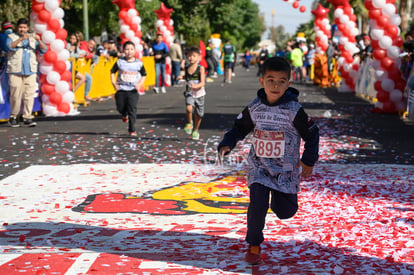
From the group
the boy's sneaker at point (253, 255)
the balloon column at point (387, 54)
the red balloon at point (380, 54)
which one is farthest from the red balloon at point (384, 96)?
the boy's sneaker at point (253, 255)

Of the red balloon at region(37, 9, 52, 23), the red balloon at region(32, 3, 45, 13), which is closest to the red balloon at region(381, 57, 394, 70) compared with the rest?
the red balloon at region(37, 9, 52, 23)

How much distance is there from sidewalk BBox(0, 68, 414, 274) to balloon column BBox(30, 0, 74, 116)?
3850 millimetres

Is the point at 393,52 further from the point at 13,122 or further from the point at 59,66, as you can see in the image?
the point at 13,122

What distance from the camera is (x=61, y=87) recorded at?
16203 mm

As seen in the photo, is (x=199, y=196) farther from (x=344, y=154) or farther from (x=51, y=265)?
(x=344, y=154)

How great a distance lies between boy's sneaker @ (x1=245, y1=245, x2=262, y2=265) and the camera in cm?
466

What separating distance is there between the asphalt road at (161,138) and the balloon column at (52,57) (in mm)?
558

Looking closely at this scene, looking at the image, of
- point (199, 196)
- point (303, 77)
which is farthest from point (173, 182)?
point (303, 77)

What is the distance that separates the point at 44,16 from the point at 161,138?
5.84 m

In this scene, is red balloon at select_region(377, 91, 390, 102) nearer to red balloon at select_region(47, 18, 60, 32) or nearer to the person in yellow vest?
red balloon at select_region(47, 18, 60, 32)

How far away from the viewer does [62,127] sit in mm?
13992

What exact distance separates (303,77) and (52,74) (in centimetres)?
2044

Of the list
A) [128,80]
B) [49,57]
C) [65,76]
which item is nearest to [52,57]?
[49,57]

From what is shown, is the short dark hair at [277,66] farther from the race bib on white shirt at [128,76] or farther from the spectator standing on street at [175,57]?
the spectator standing on street at [175,57]
